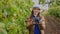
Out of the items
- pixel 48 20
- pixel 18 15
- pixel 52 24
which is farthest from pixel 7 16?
pixel 48 20

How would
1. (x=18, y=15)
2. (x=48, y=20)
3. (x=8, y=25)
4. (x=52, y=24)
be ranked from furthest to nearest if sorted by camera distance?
(x=48, y=20)
(x=52, y=24)
(x=18, y=15)
(x=8, y=25)

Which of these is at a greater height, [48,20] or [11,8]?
[11,8]

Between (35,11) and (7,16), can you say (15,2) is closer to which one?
(7,16)

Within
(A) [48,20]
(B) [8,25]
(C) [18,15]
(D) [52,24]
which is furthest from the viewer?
(A) [48,20]

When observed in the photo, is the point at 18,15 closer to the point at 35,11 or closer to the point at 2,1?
the point at 2,1

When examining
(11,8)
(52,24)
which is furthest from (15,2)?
(52,24)

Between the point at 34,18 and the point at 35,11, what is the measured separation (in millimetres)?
119

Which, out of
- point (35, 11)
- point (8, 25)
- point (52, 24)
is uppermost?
point (35, 11)

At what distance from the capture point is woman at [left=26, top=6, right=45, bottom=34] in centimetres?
369

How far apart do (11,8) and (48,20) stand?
26.3ft

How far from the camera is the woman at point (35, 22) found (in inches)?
145

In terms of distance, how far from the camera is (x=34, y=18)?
372cm

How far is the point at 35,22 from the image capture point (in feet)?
12.4

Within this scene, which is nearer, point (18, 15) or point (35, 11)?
point (35, 11)
